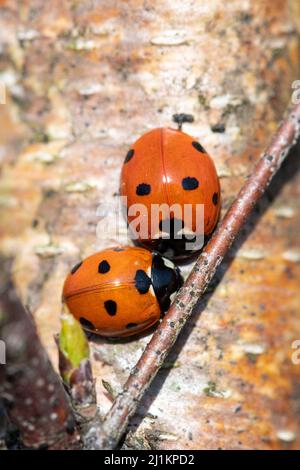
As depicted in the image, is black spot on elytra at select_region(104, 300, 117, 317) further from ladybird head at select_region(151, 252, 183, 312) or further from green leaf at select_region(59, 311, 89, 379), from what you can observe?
green leaf at select_region(59, 311, 89, 379)

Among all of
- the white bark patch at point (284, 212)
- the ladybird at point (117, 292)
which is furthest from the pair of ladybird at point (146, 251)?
the white bark patch at point (284, 212)

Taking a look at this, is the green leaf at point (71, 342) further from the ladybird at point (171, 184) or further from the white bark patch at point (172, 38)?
the white bark patch at point (172, 38)

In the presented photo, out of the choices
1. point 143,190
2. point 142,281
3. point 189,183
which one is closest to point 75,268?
point 142,281

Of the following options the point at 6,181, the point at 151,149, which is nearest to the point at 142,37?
the point at 151,149

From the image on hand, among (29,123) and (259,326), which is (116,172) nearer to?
(29,123)

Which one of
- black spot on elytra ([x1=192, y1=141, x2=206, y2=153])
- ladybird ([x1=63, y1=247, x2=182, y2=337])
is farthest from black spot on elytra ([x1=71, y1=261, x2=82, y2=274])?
black spot on elytra ([x1=192, y1=141, x2=206, y2=153])

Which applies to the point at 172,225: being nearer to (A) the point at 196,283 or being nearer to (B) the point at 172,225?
(B) the point at 172,225

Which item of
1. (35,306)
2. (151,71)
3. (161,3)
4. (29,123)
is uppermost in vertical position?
(161,3)
